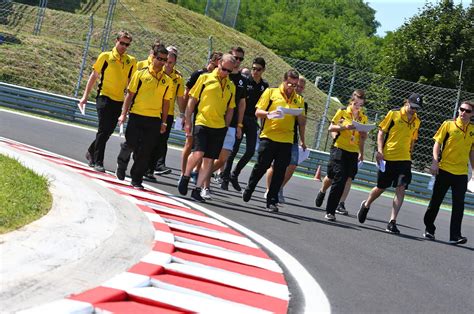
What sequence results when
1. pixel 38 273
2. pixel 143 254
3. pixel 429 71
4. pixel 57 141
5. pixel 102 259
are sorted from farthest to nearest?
pixel 429 71, pixel 57 141, pixel 143 254, pixel 102 259, pixel 38 273

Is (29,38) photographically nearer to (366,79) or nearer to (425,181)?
(366,79)

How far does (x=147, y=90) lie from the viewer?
38.9ft

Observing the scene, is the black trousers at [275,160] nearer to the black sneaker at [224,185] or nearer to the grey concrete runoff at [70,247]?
the black sneaker at [224,185]

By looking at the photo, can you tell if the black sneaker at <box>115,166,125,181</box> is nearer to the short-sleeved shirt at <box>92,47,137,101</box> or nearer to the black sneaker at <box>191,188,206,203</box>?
the black sneaker at <box>191,188,206,203</box>

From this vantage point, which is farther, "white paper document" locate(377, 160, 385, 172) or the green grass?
"white paper document" locate(377, 160, 385, 172)

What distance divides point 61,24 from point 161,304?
36.6 meters

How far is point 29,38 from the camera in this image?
36.1m

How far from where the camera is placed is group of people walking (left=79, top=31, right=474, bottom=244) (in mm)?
11812

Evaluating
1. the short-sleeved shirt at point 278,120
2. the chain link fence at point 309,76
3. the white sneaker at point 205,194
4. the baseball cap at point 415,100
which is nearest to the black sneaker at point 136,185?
the white sneaker at point 205,194

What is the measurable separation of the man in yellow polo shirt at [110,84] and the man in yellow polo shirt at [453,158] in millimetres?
4184

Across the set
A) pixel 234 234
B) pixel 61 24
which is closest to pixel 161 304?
pixel 234 234

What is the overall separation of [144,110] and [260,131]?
1583 mm

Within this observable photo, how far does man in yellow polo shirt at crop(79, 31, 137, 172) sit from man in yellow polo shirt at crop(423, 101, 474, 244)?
418cm

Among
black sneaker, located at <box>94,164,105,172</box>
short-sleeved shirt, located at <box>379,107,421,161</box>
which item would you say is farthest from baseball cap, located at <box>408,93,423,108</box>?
black sneaker, located at <box>94,164,105,172</box>
